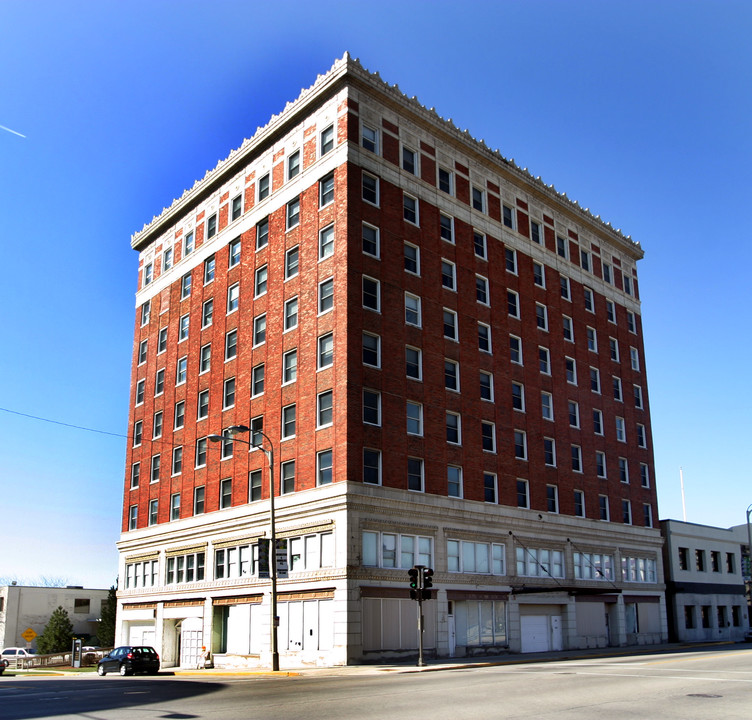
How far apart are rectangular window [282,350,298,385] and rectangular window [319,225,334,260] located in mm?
6053

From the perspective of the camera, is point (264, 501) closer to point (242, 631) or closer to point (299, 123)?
point (242, 631)

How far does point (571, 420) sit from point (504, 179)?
1832 cm

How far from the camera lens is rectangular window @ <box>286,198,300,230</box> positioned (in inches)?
2036

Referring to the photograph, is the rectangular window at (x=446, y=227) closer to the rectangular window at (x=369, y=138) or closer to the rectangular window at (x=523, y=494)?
the rectangular window at (x=369, y=138)

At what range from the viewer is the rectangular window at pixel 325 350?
151 feet

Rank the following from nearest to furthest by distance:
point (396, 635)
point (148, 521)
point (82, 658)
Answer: point (396, 635) → point (148, 521) → point (82, 658)

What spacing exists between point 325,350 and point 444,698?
1088 inches

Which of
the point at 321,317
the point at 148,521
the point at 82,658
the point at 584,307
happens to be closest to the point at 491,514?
the point at 321,317

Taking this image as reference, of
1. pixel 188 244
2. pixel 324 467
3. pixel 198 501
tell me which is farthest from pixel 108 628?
pixel 324 467

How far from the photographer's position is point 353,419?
144ft

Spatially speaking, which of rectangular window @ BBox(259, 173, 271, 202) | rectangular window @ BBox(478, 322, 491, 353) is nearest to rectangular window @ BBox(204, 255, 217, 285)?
rectangular window @ BBox(259, 173, 271, 202)

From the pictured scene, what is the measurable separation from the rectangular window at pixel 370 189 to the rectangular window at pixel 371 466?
1522 centimetres

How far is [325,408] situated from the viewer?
150 feet

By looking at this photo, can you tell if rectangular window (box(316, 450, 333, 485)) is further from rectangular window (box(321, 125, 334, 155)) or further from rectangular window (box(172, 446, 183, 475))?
rectangular window (box(321, 125, 334, 155))
